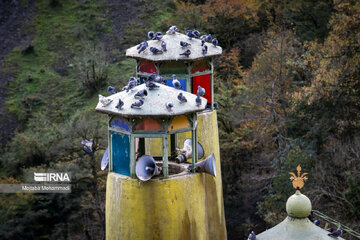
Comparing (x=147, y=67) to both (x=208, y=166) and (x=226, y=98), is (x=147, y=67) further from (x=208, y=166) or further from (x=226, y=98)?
(x=226, y=98)

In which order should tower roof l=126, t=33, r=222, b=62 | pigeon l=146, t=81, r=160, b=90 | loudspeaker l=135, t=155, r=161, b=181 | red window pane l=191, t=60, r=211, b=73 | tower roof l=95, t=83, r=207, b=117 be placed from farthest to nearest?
1. red window pane l=191, t=60, r=211, b=73
2. tower roof l=126, t=33, r=222, b=62
3. pigeon l=146, t=81, r=160, b=90
4. loudspeaker l=135, t=155, r=161, b=181
5. tower roof l=95, t=83, r=207, b=117

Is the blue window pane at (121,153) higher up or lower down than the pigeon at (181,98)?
lower down

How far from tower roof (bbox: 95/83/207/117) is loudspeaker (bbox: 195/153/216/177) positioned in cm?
143

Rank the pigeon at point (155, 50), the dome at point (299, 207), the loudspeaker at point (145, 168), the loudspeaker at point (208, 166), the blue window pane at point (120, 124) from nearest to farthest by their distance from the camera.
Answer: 1. the dome at point (299, 207)
2. the loudspeaker at point (145, 168)
3. the blue window pane at point (120, 124)
4. the loudspeaker at point (208, 166)
5. the pigeon at point (155, 50)

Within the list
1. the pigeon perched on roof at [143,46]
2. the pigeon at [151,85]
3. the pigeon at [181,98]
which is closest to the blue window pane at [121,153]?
the pigeon at [151,85]

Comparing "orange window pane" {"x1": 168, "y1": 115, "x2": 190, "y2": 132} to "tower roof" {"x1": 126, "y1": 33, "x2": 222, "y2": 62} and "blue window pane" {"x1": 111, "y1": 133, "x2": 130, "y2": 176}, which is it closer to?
"blue window pane" {"x1": 111, "y1": 133, "x2": 130, "y2": 176}

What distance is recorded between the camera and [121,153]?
14.8 m

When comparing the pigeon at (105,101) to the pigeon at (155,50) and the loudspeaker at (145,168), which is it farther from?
the pigeon at (155,50)

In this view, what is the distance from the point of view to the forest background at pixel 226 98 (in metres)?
26.9

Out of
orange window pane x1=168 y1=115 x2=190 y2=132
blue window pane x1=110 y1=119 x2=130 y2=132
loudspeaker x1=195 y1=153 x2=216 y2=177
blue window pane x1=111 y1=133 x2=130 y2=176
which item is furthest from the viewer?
loudspeaker x1=195 y1=153 x2=216 y2=177

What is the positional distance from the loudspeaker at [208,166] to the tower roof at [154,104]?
1430 mm

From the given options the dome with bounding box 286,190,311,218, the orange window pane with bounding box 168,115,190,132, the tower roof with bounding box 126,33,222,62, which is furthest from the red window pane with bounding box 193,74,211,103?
the dome with bounding box 286,190,311,218

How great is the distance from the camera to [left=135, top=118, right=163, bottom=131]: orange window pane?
46.8 feet

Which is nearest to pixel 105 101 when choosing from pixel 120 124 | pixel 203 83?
pixel 120 124
